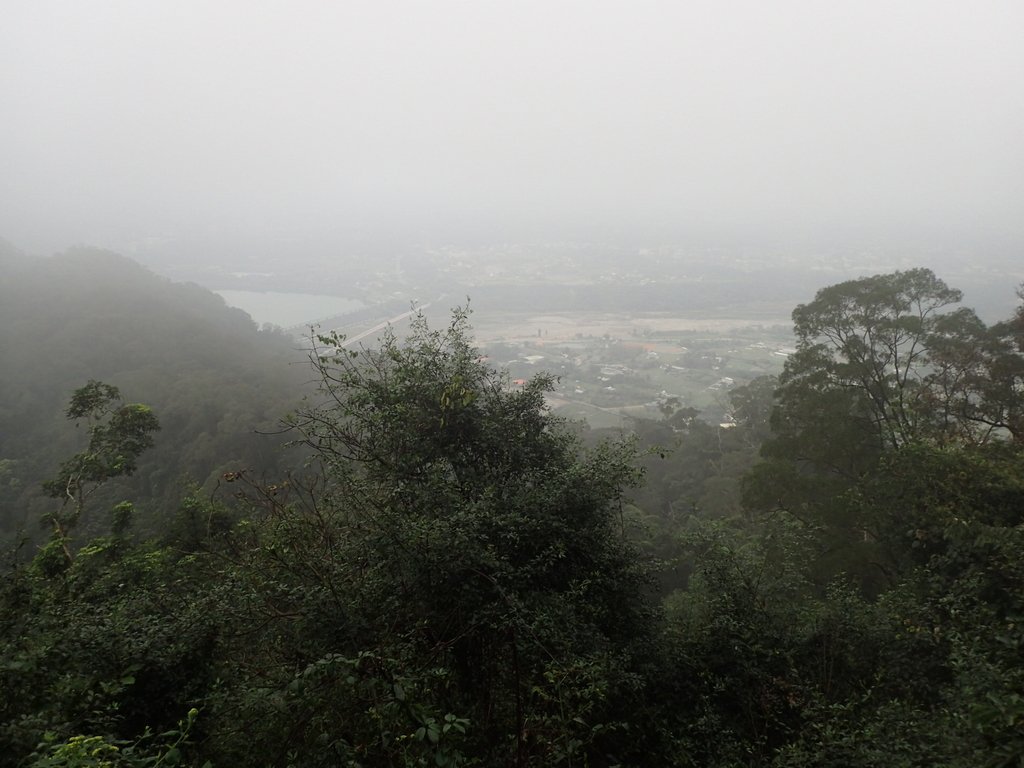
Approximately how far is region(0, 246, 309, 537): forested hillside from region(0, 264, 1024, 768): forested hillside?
4902mm

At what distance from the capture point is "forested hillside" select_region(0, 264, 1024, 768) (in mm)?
3377

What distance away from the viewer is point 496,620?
4.38 m

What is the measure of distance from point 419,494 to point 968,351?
1184 cm

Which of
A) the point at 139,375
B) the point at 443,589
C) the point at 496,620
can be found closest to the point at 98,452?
the point at 443,589

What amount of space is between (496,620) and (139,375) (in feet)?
99.7

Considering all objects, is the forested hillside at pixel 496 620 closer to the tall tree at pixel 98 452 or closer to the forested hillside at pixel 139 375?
the tall tree at pixel 98 452

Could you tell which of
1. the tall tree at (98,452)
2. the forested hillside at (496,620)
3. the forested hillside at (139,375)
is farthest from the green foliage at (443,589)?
the tall tree at (98,452)

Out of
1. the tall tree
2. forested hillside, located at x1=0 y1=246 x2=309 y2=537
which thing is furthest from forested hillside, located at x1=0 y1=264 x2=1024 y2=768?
forested hillside, located at x1=0 y1=246 x2=309 y2=537

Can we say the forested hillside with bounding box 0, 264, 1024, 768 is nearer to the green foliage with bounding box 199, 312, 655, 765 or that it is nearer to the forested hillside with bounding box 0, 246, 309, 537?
the green foliage with bounding box 199, 312, 655, 765

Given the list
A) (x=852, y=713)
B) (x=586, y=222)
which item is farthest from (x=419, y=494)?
(x=586, y=222)

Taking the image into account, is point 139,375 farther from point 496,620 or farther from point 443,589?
point 496,620

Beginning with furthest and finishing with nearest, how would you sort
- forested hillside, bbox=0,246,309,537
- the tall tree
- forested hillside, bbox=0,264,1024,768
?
1. forested hillside, bbox=0,246,309,537
2. the tall tree
3. forested hillside, bbox=0,264,1024,768

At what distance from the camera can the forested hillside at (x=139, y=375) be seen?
19125mm

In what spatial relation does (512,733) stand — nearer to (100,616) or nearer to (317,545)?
(317,545)
